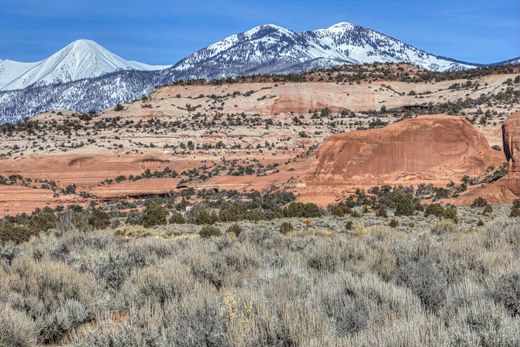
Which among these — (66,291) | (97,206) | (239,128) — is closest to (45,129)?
(239,128)

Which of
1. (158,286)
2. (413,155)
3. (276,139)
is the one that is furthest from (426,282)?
(276,139)

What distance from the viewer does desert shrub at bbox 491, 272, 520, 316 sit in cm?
554

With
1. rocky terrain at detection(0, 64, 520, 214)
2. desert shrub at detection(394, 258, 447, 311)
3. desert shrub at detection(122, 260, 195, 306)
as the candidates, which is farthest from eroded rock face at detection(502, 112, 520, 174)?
desert shrub at detection(122, 260, 195, 306)

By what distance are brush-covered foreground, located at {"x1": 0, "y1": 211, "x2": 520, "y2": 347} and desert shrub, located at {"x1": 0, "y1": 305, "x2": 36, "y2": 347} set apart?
13mm

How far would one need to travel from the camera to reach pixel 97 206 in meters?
43.9

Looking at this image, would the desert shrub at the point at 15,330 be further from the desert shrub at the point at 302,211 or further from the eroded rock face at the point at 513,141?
the eroded rock face at the point at 513,141

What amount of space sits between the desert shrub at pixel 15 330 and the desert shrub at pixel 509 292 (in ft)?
15.5

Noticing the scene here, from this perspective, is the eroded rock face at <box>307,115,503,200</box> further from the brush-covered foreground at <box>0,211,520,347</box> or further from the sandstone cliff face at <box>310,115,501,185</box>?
the brush-covered foreground at <box>0,211,520,347</box>

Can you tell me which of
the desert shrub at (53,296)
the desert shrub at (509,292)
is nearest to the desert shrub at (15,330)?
the desert shrub at (53,296)

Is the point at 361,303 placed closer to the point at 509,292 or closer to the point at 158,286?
the point at 509,292

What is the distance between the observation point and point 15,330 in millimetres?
5641

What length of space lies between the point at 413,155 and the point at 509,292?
31784 millimetres

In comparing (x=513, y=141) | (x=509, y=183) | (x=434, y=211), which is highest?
(x=513, y=141)

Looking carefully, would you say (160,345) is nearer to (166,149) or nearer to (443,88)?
(166,149)
